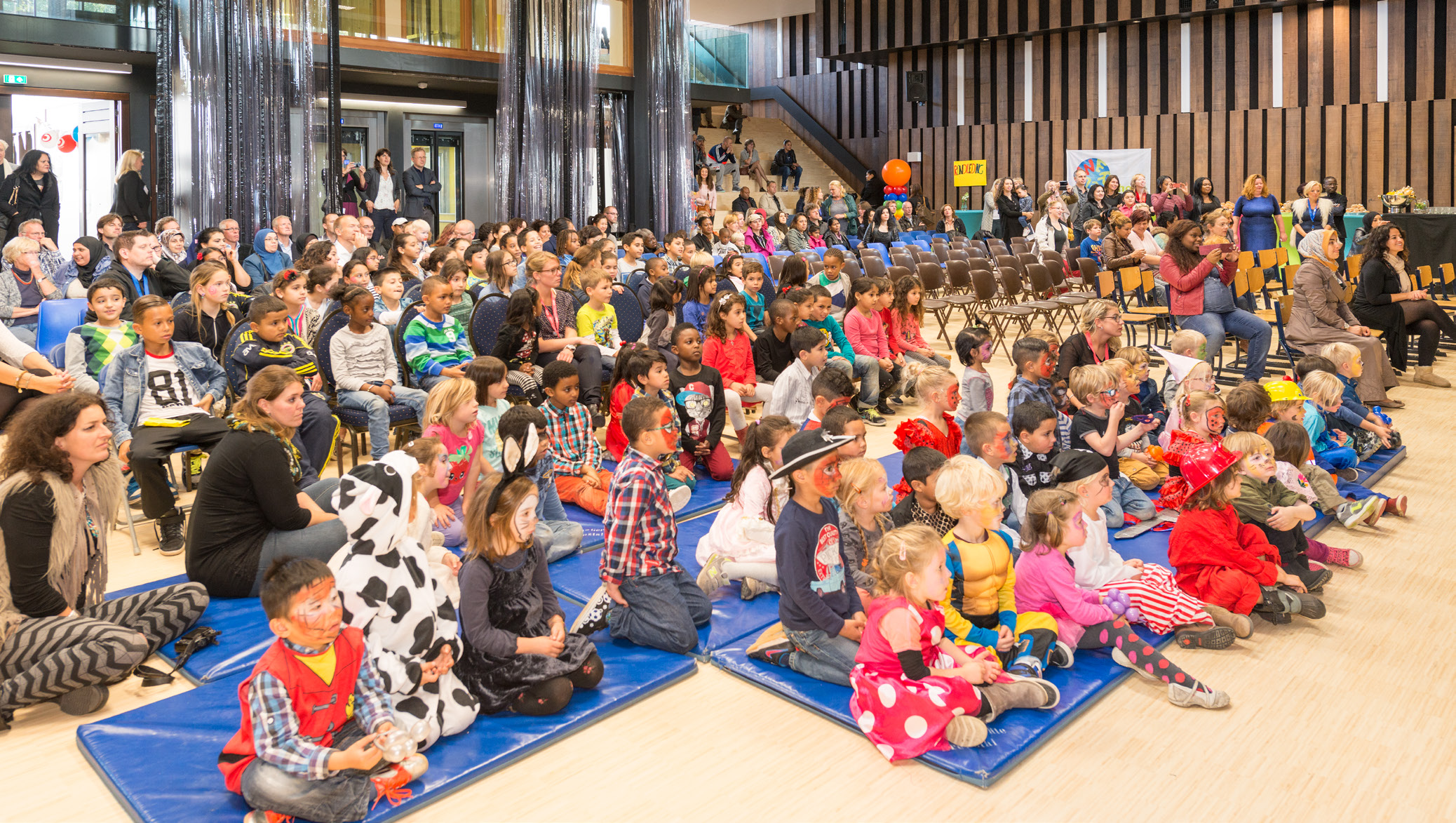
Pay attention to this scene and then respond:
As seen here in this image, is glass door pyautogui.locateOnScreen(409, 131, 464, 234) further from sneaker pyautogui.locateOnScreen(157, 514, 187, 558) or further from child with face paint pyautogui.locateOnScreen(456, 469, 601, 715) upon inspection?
child with face paint pyautogui.locateOnScreen(456, 469, 601, 715)

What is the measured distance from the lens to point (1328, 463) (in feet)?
19.0

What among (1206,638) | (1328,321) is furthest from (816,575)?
(1328,321)

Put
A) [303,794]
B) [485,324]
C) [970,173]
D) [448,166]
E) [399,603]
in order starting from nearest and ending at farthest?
[303,794] → [399,603] → [485,324] → [448,166] → [970,173]

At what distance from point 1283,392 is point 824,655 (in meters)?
3.48

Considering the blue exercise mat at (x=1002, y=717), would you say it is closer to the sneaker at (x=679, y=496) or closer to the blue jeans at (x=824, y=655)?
the blue jeans at (x=824, y=655)

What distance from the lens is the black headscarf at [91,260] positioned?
7676 millimetres

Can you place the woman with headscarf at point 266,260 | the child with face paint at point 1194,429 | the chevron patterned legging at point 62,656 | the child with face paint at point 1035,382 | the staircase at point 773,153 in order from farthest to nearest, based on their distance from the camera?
1. the staircase at point 773,153
2. the woman with headscarf at point 266,260
3. the child with face paint at point 1035,382
4. the child with face paint at point 1194,429
5. the chevron patterned legging at point 62,656


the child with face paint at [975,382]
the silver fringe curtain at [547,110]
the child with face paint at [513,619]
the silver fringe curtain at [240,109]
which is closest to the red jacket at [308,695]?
the child with face paint at [513,619]

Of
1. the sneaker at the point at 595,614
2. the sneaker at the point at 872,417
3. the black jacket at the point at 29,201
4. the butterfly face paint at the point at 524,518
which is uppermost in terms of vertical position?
the black jacket at the point at 29,201

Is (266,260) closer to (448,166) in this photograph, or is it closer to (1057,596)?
(448,166)

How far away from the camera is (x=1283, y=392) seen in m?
5.56

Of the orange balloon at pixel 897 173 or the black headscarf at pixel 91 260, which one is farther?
the orange balloon at pixel 897 173

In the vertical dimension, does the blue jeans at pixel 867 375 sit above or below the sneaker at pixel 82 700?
above

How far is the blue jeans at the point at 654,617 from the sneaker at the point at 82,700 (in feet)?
5.37
